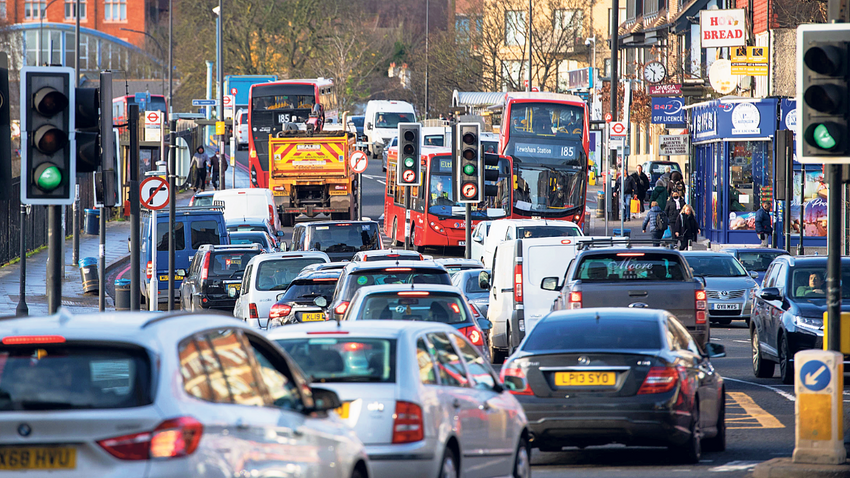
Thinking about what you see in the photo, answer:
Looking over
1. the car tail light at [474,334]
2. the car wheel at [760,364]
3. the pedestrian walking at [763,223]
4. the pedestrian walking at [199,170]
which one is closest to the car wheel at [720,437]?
the car tail light at [474,334]

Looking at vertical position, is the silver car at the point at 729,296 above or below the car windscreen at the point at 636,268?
below

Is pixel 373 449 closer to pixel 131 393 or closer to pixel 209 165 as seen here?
pixel 131 393

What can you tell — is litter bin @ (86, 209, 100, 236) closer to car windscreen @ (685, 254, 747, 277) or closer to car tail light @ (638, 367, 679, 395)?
car windscreen @ (685, 254, 747, 277)

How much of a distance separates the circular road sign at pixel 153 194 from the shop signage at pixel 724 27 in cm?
1956

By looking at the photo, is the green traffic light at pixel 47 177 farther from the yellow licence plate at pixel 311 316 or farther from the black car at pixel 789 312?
the black car at pixel 789 312

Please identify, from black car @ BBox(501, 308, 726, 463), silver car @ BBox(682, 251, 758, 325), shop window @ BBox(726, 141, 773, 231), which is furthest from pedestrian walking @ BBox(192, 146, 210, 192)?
black car @ BBox(501, 308, 726, 463)

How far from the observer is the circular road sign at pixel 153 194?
24016mm

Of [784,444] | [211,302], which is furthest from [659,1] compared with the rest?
[784,444]

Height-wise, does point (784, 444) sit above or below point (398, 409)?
below

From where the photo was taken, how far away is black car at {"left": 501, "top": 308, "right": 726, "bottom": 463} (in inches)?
406

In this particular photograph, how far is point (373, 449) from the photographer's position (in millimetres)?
7543

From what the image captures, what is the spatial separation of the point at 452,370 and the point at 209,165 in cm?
5386

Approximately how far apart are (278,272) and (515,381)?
1271 centimetres

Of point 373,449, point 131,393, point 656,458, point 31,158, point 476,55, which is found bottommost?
point 656,458
